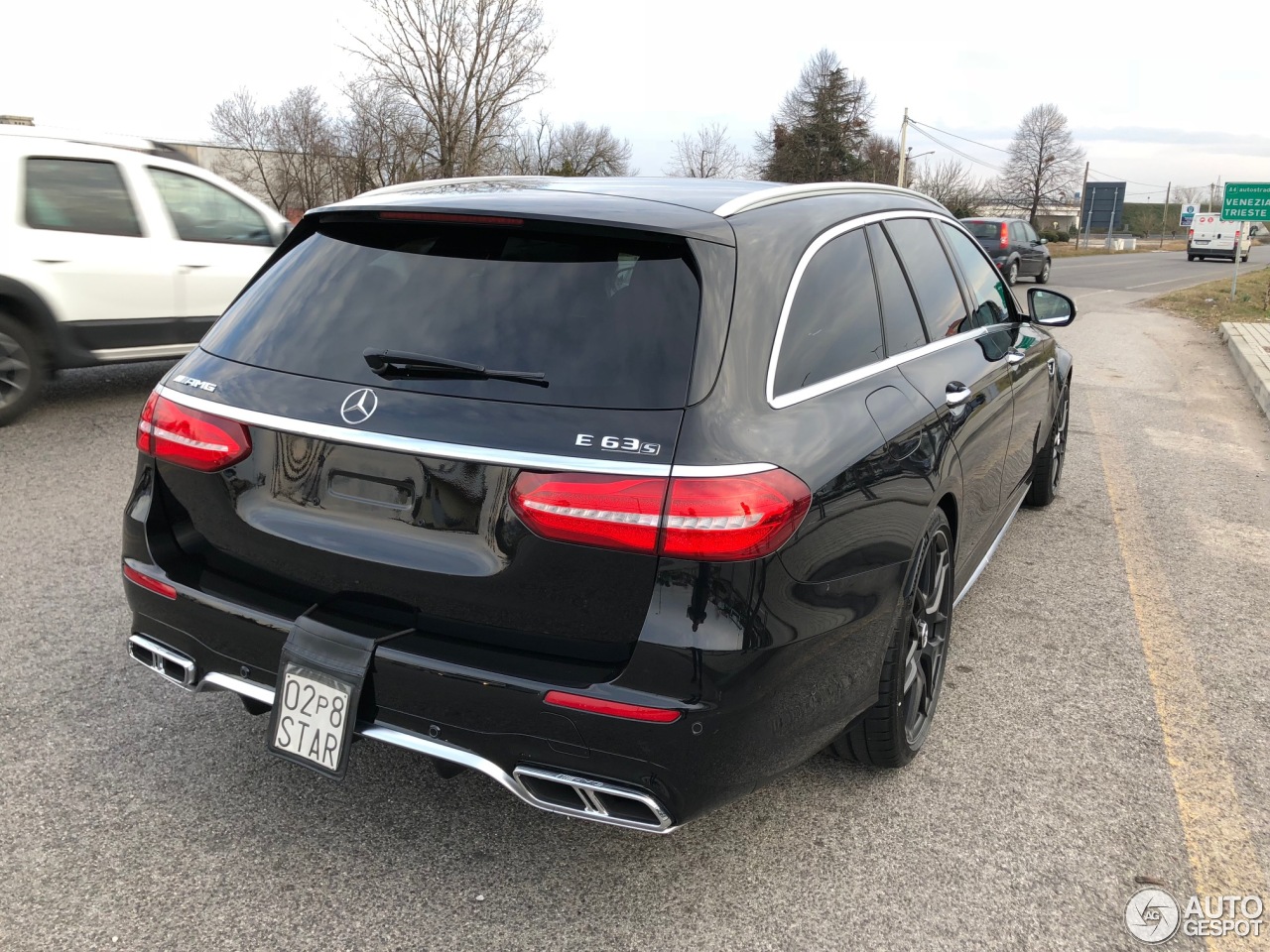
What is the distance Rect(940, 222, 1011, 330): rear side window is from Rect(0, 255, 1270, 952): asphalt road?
133 centimetres

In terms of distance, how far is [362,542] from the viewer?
2.46 m

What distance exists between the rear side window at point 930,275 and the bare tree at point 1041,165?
296ft

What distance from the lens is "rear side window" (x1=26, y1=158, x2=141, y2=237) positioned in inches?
279

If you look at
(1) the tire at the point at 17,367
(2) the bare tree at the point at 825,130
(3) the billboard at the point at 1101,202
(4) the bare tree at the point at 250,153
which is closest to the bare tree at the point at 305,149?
(4) the bare tree at the point at 250,153

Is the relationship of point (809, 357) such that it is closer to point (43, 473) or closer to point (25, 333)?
point (43, 473)

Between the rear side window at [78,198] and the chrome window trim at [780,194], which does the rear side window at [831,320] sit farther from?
the rear side window at [78,198]

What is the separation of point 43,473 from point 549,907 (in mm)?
4960

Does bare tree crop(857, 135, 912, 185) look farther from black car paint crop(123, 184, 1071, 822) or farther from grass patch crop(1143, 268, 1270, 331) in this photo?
black car paint crop(123, 184, 1071, 822)

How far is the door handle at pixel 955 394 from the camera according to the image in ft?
11.3

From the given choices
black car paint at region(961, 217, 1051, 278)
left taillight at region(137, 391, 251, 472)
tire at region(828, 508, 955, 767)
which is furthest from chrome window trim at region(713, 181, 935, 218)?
black car paint at region(961, 217, 1051, 278)

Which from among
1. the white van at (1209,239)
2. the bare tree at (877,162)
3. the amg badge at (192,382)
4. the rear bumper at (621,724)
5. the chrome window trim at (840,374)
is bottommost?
the rear bumper at (621,724)

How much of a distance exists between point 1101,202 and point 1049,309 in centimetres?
9280

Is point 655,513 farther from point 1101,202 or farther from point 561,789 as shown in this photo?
point 1101,202

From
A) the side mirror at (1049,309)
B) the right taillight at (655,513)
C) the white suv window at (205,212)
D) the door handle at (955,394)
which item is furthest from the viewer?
the white suv window at (205,212)
